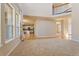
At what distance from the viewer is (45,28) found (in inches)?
536

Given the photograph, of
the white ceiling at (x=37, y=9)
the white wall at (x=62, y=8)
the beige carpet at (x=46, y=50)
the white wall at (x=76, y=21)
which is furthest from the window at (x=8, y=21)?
the white wall at (x=62, y=8)

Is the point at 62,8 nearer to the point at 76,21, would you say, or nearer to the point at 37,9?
the point at 37,9

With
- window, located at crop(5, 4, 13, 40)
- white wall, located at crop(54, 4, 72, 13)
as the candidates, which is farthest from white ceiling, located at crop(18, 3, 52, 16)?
window, located at crop(5, 4, 13, 40)

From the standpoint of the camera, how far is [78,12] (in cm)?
773

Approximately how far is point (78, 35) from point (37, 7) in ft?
13.6

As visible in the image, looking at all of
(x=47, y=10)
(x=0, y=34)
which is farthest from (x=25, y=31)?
(x=0, y=34)

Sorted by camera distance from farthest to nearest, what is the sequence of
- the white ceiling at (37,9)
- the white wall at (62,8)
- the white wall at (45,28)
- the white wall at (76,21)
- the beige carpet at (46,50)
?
the white wall at (45,28) < the white wall at (62,8) < the white ceiling at (37,9) < the white wall at (76,21) < the beige carpet at (46,50)

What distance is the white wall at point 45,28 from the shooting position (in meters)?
13.2

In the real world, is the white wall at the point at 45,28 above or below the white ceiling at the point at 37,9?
below

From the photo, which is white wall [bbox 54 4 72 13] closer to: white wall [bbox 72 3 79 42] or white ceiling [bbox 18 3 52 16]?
white ceiling [bbox 18 3 52 16]

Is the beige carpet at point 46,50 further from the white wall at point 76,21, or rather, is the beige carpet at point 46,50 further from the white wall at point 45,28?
the white wall at point 45,28

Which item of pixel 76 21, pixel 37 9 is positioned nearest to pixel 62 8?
pixel 37 9

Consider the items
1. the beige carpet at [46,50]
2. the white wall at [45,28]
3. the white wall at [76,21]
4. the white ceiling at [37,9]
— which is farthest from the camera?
the white wall at [45,28]

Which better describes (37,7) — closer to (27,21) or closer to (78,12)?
(27,21)
